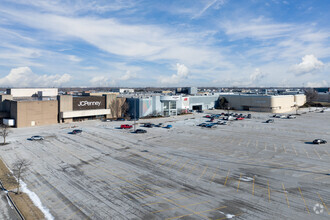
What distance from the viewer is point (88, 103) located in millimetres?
64188

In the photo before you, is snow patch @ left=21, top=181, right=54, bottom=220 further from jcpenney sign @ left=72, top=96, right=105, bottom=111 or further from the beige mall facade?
the beige mall facade

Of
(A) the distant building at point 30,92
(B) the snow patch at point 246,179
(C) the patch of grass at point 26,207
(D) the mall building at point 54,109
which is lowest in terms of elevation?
(C) the patch of grass at point 26,207

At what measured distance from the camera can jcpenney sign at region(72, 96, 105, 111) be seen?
61.6m

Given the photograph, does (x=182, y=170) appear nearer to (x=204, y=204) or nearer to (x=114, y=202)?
(x=204, y=204)

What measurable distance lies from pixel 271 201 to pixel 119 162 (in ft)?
60.4

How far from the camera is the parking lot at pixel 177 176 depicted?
58.2ft

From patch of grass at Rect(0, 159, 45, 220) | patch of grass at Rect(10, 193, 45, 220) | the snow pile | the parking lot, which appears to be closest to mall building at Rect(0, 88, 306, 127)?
the parking lot

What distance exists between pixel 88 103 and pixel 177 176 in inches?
1859

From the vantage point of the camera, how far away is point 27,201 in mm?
18812

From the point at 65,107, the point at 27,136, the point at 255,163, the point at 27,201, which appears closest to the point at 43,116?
the point at 65,107

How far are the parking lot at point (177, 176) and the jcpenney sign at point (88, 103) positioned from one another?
19.2 metres

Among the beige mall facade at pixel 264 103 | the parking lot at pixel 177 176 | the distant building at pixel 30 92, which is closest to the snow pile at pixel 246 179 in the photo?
the parking lot at pixel 177 176

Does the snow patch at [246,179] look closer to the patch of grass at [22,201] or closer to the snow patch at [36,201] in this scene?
the snow patch at [36,201]

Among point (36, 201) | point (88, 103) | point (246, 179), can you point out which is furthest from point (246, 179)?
point (88, 103)
